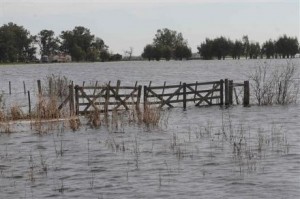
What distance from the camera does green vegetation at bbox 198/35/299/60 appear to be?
15962 centimetres

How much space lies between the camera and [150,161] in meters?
17.2

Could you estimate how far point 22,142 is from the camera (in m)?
22.4

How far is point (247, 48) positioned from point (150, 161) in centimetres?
17291

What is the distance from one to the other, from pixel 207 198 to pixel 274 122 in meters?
16.2

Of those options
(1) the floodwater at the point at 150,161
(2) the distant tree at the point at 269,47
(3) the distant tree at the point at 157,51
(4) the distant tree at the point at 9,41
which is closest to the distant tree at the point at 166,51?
(3) the distant tree at the point at 157,51

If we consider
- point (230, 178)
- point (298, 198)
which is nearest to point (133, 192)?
point (230, 178)

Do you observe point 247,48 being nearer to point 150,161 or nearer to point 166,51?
point 166,51

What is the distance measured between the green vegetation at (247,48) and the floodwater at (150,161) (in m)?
135

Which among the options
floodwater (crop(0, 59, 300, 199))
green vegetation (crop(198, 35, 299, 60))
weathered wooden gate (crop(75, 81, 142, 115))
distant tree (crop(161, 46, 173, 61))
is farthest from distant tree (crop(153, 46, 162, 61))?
floodwater (crop(0, 59, 300, 199))

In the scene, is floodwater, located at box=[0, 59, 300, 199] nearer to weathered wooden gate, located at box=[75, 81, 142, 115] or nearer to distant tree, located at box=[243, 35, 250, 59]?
weathered wooden gate, located at box=[75, 81, 142, 115]

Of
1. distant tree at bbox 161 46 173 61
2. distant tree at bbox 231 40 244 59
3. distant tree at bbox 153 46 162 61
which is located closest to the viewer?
distant tree at bbox 231 40 244 59

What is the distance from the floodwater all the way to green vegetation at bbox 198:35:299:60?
443ft

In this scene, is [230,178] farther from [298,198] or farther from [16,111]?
[16,111]

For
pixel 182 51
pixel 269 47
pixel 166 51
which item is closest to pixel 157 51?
pixel 166 51
